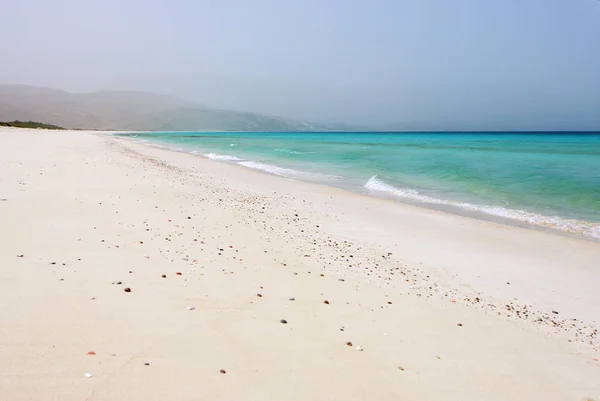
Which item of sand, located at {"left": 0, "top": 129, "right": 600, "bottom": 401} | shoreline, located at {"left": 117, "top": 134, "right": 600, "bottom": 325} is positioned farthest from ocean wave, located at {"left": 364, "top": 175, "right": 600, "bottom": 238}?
sand, located at {"left": 0, "top": 129, "right": 600, "bottom": 401}

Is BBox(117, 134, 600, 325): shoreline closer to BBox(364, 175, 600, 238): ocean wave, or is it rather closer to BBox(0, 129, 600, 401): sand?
BBox(0, 129, 600, 401): sand

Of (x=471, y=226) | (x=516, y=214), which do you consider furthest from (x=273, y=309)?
(x=516, y=214)

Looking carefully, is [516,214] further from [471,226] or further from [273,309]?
[273,309]

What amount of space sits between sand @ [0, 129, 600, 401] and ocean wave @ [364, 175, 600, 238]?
2128mm

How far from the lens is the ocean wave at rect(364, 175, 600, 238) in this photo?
9969 mm

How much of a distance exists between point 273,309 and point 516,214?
991 centimetres

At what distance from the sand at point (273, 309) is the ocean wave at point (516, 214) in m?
2.13

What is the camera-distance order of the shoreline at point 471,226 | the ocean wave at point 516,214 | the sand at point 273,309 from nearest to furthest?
the sand at point 273,309, the shoreline at point 471,226, the ocean wave at point 516,214

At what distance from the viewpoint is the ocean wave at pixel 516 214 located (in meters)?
9.97

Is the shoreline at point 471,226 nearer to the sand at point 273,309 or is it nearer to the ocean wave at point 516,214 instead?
the sand at point 273,309

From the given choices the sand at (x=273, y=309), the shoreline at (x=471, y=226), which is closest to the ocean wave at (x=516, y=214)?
the shoreline at (x=471, y=226)

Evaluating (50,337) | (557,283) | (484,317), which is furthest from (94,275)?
(557,283)

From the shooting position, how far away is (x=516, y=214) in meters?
11.6

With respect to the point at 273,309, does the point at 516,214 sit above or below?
below
